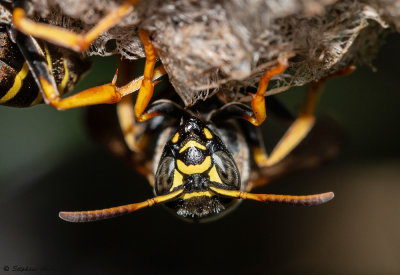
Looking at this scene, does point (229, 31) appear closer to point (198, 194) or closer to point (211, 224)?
point (198, 194)

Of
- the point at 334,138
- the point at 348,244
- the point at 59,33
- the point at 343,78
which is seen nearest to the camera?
the point at 59,33

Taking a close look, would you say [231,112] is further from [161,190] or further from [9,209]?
[9,209]

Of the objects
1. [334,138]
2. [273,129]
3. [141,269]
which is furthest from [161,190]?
[141,269]

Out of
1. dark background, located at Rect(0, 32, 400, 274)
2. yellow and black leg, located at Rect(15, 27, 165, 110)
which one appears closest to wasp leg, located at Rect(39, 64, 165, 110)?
yellow and black leg, located at Rect(15, 27, 165, 110)

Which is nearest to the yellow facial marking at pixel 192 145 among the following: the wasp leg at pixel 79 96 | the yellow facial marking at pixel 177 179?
the yellow facial marking at pixel 177 179

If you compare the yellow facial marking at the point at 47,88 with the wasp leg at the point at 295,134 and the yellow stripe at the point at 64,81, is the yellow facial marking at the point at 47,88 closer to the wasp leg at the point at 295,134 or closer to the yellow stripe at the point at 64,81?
the yellow stripe at the point at 64,81

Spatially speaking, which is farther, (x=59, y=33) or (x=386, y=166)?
(x=386, y=166)

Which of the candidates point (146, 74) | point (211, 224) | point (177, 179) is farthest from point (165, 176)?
point (211, 224)
